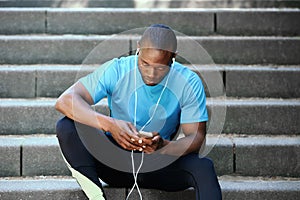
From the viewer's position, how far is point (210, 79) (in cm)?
422

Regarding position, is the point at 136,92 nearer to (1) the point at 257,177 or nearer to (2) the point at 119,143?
(2) the point at 119,143

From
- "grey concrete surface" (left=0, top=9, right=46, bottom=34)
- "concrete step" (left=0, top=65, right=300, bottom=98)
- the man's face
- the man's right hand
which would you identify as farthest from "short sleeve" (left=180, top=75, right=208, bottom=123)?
"grey concrete surface" (left=0, top=9, right=46, bottom=34)

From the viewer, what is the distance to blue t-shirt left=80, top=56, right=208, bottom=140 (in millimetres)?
2941

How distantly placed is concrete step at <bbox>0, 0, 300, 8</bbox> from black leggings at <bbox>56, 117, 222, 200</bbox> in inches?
92.8

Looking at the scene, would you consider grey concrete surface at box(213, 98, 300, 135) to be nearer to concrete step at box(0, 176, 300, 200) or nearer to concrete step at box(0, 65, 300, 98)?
concrete step at box(0, 65, 300, 98)

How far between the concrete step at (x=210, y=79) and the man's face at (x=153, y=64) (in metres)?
1.27

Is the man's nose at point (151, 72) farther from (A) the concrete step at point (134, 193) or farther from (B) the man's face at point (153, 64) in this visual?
(A) the concrete step at point (134, 193)

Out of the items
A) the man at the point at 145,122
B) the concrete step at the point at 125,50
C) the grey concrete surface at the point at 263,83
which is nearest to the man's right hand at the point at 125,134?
the man at the point at 145,122

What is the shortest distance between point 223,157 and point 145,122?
742mm

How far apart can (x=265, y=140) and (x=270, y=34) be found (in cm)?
128

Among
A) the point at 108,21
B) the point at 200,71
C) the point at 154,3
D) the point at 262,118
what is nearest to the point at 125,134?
the point at 262,118

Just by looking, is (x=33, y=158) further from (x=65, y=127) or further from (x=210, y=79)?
(x=210, y=79)

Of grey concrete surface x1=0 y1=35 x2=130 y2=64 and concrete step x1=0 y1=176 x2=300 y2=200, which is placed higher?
grey concrete surface x1=0 y1=35 x2=130 y2=64

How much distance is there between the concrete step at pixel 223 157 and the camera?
3.50 metres
